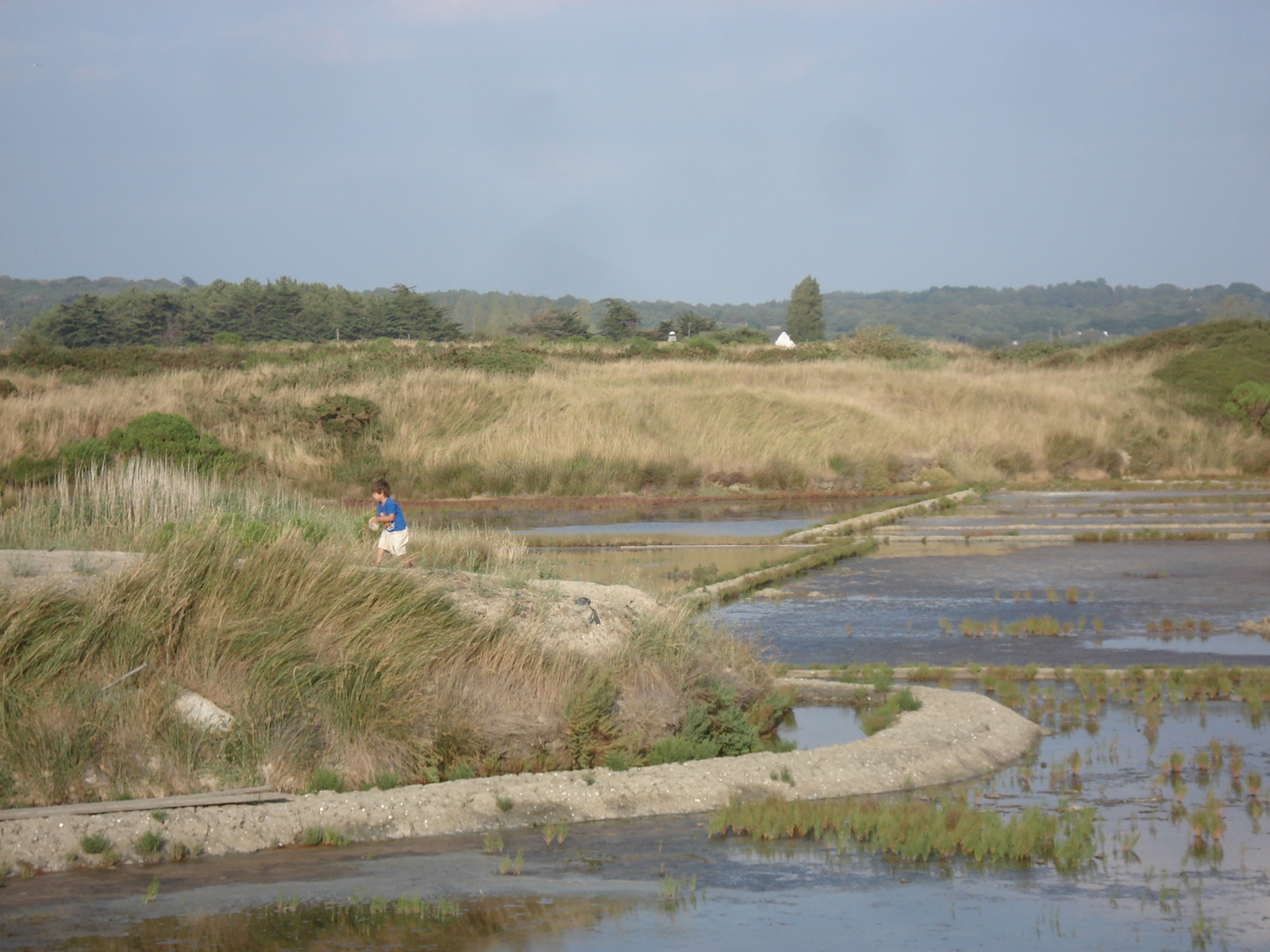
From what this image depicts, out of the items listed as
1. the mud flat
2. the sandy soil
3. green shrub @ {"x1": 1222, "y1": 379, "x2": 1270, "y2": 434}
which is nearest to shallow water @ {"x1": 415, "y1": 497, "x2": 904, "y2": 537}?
the sandy soil

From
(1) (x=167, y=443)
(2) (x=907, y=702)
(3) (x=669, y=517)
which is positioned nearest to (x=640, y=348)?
(3) (x=669, y=517)

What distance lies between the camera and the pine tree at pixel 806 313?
118 meters

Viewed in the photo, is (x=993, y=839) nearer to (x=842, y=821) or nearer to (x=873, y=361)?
(x=842, y=821)

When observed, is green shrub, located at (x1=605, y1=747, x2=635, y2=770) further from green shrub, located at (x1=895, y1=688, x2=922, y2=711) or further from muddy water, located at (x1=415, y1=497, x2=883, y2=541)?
muddy water, located at (x1=415, y1=497, x2=883, y2=541)

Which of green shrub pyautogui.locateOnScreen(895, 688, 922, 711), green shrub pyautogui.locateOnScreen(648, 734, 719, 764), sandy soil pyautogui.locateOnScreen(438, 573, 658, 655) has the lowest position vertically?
green shrub pyautogui.locateOnScreen(648, 734, 719, 764)

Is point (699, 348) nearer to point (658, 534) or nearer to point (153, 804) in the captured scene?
point (658, 534)

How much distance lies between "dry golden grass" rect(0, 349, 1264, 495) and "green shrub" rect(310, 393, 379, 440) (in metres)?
0.43

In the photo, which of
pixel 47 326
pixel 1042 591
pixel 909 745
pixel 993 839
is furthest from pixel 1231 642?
pixel 47 326

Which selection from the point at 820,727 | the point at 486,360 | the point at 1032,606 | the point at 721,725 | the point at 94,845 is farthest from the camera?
the point at 486,360

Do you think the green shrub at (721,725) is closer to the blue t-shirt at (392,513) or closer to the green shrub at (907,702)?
the green shrub at (907,702)

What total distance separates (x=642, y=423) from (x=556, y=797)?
30.0m

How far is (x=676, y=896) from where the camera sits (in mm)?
7020

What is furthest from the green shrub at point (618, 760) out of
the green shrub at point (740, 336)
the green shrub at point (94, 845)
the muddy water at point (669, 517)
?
the green shrub at point (740, 336)

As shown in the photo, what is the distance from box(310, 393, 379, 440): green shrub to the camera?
3628cm
